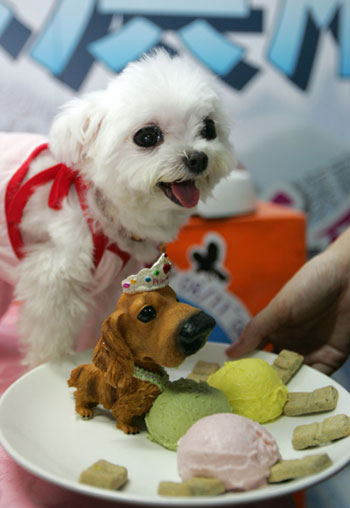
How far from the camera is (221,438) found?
56cm

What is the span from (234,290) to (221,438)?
1176mm

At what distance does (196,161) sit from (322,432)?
0.41 meters

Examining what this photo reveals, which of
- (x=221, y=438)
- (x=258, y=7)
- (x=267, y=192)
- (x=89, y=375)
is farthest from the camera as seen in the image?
(x=267, y=192)

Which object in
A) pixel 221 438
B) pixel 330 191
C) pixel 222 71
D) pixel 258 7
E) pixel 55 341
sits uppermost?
pixel 258 7

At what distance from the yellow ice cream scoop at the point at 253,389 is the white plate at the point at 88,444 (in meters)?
0.02

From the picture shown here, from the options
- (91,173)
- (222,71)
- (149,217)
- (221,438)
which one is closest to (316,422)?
(221,438)

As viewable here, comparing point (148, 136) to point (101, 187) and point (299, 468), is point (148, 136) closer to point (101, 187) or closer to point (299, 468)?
point (101, 187)

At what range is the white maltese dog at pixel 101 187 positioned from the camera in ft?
2.56

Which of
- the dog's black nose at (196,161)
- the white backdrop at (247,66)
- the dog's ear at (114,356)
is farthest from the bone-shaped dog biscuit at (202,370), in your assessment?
the white backdrop at (247,66)

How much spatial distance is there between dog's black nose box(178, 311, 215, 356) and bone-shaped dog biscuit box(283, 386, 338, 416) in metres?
0.20

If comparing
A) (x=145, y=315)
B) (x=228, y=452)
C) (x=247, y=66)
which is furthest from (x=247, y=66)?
(x=228, y=452)

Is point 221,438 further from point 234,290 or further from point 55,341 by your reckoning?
point 234,290

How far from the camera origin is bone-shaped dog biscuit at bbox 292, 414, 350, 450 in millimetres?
613

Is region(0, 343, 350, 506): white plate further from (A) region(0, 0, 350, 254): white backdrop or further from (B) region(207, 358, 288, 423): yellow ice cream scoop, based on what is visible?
(A) region(0, 0, 350, 254): white backdrop
